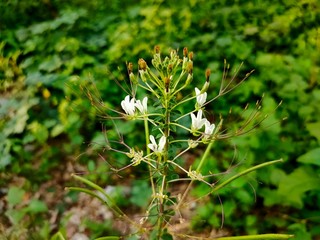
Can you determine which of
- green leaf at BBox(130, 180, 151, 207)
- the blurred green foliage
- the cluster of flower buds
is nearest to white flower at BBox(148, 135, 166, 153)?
the cluster of flower buds

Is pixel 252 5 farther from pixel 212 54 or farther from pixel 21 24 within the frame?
pixel 21 24

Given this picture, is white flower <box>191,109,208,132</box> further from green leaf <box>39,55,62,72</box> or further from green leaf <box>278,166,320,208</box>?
green leaf <box>39,55,62,72</box>

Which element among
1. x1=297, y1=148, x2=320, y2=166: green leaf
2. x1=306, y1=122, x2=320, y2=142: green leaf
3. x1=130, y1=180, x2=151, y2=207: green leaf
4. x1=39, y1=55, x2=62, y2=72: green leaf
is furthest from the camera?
x1=39, y1=55, x2=62, y2=72: green leaf

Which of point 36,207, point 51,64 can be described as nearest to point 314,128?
point 36,207

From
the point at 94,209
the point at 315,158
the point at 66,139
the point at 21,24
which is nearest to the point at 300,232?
the point at 315,158

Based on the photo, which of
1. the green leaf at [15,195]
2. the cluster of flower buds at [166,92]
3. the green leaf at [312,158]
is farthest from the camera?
the green leaf at [15,195]

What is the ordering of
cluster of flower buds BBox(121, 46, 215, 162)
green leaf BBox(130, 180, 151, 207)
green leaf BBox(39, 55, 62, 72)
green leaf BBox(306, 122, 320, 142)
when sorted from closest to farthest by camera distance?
cluster of flower buds BBox(121, 46, 215, 162), green leaf BBox(306, 122, 320, 142), green leaf BBox(130, 180, 151, 207), green leaf BBox(39, 55, 62, 72)

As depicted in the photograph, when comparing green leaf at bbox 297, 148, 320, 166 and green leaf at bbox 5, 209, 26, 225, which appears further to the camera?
green leaf at bbox 5, 209, 26, 225

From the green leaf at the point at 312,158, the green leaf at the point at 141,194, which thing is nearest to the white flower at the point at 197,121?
the green leaf at the point at 312,158

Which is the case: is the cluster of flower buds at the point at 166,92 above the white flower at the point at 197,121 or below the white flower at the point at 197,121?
above

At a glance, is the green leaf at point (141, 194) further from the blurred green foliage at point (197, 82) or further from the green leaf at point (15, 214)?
the green leaf at point (15, 214)
